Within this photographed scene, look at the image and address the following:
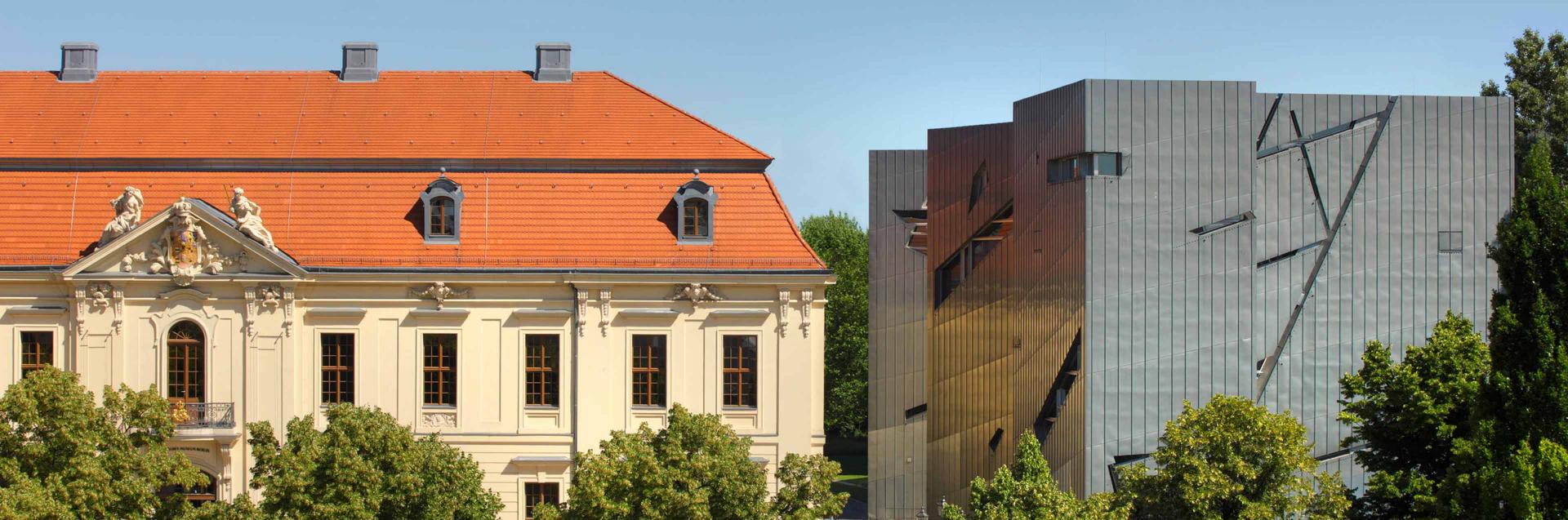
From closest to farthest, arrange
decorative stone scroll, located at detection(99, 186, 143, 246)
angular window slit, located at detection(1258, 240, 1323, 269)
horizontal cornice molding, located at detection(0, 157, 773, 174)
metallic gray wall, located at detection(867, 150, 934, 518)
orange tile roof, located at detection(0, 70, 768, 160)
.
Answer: angular window slit, located at detection(1258, 240, 1323, 269), decorative stone scroll, located at detection(99, 186, 143, 246), horizontal cornice molding, located at detection(0, 157, 773, 174), orange tile roof, located at detection(0, 70, 768, 160), metallic gray wall, located at detection(867, 150, 934, 518)

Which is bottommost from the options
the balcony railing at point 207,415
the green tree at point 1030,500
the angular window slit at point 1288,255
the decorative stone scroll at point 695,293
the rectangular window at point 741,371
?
the green tree at point 1030,500

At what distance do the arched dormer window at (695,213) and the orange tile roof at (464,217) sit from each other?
10.2 inches

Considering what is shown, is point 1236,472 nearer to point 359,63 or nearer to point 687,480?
point 687,480

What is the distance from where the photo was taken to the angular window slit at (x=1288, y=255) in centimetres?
4209

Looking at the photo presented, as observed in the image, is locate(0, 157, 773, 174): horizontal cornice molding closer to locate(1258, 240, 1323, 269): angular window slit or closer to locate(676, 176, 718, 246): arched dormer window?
locate(676, 176, 718, 246): arched dormer window

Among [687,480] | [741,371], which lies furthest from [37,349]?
[687,480]

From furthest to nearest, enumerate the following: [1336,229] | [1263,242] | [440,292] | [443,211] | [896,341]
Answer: [896,341], [443,211], [440,292], [1336,229], [1263,242]

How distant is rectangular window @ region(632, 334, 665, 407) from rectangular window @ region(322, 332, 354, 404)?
709 cm

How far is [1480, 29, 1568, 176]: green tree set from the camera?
55250mm

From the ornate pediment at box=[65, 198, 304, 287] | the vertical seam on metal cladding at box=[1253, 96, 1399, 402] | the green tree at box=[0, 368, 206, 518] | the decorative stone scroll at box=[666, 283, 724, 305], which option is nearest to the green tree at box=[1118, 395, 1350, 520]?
the vertical seam on metal cladding at box=[1253, 96, 1399, 402]

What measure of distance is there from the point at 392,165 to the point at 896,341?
627 inches

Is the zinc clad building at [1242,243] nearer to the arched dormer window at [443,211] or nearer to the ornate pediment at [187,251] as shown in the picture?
the arched dormer window at [443,211]

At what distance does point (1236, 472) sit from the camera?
35000 mm

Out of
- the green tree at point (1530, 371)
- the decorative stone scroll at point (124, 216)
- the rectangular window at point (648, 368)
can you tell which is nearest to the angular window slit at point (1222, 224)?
the green tree at point (1530, 371)
